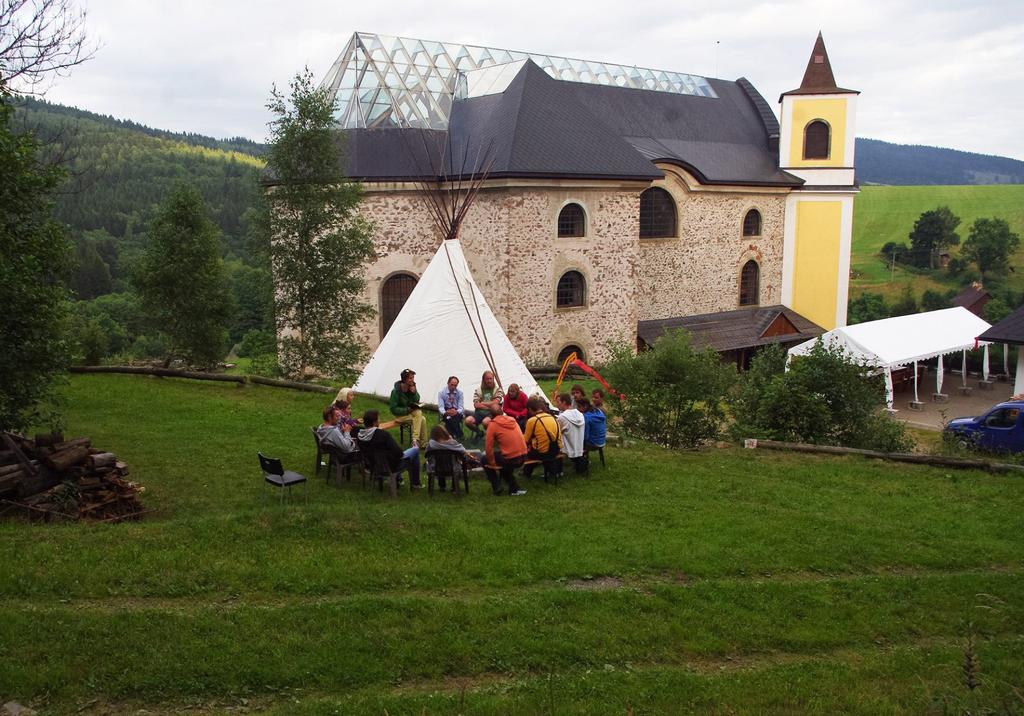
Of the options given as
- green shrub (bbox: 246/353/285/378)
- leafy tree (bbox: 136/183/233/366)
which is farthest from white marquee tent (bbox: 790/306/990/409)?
leafy tree (bbox: 136/183/233/366)

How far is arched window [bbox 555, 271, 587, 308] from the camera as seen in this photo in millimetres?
24047

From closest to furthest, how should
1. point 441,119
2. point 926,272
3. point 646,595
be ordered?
point 646,595, point 441,119, point 926,272

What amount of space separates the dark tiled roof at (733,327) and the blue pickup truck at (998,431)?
995 cm

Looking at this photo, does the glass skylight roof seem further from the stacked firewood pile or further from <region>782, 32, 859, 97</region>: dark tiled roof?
the stacked firewood pile

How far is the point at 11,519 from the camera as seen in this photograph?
27.8ft

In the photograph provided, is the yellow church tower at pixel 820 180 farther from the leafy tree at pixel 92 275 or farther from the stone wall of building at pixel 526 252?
the leafy tree at pixel 92 275

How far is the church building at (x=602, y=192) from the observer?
23.1 metres

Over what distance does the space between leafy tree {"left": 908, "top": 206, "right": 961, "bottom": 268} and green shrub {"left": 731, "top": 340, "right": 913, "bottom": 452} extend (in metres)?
59.2

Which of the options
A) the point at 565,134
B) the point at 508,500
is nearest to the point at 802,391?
the point at 508,500

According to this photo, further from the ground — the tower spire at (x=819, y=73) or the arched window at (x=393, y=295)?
the tower spire at (x=819, y=73)

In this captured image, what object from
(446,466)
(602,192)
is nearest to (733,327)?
(602,192)

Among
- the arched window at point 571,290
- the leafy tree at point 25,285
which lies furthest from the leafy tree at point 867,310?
the leafy tree at point 25,285

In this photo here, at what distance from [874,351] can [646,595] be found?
20638 mm

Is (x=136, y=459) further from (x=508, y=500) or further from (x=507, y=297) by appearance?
(x=507, y=297)
